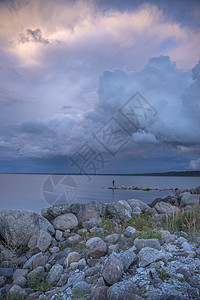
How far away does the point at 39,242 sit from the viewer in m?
6.65

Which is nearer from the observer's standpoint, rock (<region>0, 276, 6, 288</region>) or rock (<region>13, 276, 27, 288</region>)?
rock (<region>13, 276, 27, 288</region>)

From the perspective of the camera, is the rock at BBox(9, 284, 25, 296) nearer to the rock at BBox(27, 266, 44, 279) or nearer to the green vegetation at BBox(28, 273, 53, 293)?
the green vegetation at BBox(28, 273, 53, 293)

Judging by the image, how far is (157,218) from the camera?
351 inches

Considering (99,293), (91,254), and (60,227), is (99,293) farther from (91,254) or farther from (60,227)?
(60,227)

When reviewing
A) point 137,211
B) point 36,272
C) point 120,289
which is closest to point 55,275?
point 36,272

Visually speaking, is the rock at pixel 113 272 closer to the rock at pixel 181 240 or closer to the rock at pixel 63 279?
the rock at pixel 63 279

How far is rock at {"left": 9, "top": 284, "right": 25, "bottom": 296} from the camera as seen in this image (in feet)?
14.4

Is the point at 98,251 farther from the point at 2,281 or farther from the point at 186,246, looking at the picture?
the point at 2,281

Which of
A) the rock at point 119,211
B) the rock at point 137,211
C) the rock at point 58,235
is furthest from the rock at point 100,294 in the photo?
the rock at point 137,211

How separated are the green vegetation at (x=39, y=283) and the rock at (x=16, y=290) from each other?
0.90ft

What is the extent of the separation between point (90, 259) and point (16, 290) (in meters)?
1.70

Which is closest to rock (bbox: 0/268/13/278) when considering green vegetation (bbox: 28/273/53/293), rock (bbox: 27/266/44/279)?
rock (bbox: 27/266/44/279)

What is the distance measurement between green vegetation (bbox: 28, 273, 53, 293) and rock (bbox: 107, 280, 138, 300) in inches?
72.8

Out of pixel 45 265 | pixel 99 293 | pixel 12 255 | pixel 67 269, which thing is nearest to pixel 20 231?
pixel 12 255
